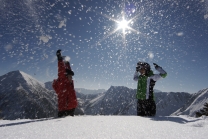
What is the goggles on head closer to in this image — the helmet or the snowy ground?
the helmet

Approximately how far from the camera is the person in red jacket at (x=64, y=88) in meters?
6.51

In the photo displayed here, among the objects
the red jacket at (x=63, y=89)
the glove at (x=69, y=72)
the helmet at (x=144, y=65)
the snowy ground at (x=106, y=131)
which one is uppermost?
the helmet at (x=144, y=65)

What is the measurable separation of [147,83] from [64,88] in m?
3.51

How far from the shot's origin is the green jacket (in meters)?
7.30

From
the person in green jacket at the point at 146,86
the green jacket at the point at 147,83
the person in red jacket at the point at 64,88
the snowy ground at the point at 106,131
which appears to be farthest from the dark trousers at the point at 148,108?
the snowy ground at the point at 106,131

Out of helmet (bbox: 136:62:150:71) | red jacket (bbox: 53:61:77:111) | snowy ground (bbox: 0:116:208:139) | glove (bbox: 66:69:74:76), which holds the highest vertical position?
helmet (bbox: 136:62:150:71)

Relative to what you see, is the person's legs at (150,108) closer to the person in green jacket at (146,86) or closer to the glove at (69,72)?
the person in green jacket at (146,86)

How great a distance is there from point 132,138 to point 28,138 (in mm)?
1358

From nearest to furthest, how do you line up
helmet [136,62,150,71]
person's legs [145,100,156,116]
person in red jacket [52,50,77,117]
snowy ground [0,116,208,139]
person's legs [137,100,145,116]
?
snowy ground [0,116,208,139] → person in red jacket [52,50,77,117] → person's legs [145,100,156,116] → person's legs [137,100,145,116] → helmet [136,62,150,71]

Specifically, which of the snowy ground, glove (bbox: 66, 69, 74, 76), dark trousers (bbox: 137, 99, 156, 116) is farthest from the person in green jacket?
the snowy ground

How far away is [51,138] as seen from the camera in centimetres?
222

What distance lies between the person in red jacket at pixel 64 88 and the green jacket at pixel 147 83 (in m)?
3.02

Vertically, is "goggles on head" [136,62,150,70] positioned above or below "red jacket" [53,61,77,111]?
above

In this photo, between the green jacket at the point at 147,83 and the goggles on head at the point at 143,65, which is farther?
the goggles on head at the point at 143,65
